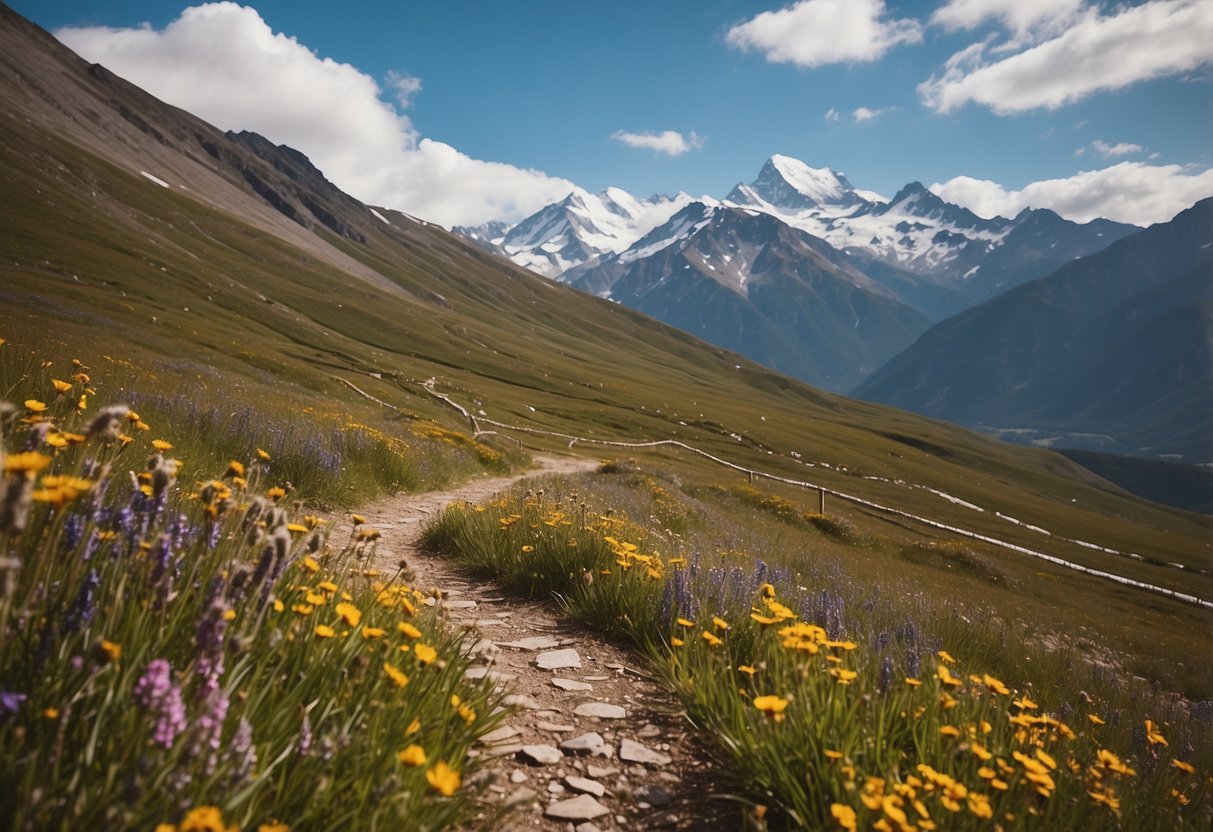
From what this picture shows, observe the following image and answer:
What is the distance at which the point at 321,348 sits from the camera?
73.4m

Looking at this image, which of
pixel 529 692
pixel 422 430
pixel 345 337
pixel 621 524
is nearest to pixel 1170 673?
pixel 621 524

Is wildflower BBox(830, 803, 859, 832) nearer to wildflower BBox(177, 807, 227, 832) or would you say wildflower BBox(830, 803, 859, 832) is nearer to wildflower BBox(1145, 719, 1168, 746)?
wildflower BBox(177, 807, 227, 832)

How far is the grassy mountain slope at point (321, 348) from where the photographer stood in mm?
36406

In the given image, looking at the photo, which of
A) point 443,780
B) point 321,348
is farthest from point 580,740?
point 321,348

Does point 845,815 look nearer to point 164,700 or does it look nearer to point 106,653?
point 164,700

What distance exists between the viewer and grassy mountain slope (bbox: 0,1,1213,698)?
3641 centimetres

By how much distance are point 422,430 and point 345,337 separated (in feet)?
233

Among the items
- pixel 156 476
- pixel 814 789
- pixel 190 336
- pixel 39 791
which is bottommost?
pixel 190 336

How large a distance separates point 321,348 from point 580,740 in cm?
7740

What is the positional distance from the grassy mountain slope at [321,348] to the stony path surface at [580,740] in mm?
12610

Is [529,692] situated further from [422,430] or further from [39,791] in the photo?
[422,430]

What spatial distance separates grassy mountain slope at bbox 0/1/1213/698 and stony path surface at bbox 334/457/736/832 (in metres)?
12.6

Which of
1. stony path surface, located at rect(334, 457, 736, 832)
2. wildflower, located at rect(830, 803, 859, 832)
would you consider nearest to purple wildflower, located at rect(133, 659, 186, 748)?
stony path surface, located at rect(334, 457, 736, 832)

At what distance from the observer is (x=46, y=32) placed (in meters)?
189
